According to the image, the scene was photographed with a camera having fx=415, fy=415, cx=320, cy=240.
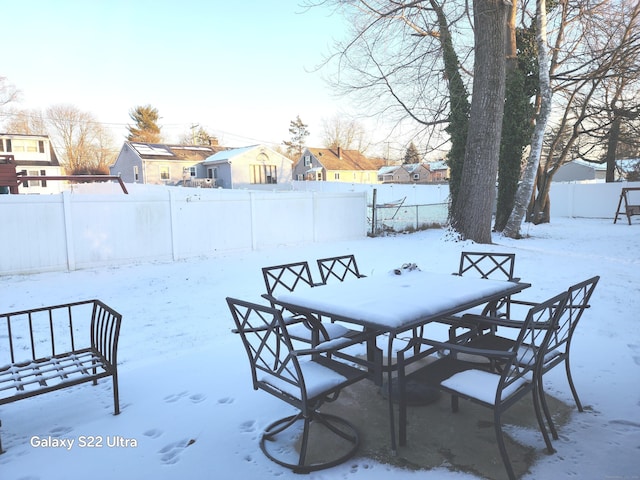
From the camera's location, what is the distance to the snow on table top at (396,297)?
266 cm

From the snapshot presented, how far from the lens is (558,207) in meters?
21.1

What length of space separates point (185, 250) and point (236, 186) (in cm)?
2150

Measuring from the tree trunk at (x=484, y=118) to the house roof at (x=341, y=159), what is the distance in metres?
32.1

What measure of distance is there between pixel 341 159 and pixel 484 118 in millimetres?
34960

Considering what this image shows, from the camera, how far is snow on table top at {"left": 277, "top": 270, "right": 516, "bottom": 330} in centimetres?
266

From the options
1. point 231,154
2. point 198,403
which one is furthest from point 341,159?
point 198,403

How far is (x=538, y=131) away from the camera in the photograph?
1136 centimetres

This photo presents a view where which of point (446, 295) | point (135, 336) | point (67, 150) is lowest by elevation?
point (135, 336)

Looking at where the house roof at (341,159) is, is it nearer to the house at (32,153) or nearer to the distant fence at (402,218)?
the house at (32,153)

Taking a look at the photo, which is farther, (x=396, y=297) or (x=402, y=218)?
(x=402, y=218)

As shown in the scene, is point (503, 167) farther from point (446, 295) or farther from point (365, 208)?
point (446, 295)

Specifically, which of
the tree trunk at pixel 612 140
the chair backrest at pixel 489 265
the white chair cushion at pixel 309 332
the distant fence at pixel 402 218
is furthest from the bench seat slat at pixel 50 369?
the tree trunk at pixel 612 140

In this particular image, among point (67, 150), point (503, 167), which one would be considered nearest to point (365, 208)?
point (503, 167)

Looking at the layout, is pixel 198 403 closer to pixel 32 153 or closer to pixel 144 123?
pixel 32 153
